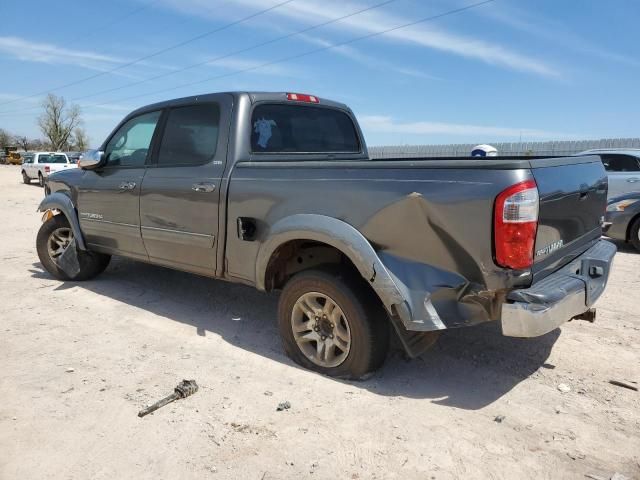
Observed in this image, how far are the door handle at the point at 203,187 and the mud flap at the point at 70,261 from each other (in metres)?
2.41

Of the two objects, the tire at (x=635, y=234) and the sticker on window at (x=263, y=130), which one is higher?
the sticker on window at (x=263, y=130)

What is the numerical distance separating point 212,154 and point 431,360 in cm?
236

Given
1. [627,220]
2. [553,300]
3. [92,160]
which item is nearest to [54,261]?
[92,160]

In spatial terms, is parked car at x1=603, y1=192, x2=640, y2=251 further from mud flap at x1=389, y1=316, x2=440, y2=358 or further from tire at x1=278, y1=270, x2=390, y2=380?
tire at x1=278, y1=270, x2=390, y2=380

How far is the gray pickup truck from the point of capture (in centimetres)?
284

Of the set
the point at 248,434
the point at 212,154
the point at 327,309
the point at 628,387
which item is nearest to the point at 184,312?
the point at 212,154

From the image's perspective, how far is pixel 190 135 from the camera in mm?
4586

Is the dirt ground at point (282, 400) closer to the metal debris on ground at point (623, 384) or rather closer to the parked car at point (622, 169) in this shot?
the metal debris on ground at point (623, 384)

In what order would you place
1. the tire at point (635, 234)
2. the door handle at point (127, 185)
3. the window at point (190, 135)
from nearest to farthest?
the window at point (190, 135) < the door handle at point (127, 185) < the tire at point (635, 234)

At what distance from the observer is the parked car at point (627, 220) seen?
8492 mm

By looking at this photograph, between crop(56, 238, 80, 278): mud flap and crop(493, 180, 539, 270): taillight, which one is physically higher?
crop(493, 180, 539, 270): taillight

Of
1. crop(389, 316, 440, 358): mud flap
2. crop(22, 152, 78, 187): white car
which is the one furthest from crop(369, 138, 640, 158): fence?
crop(22, 152, 78, 187): white car

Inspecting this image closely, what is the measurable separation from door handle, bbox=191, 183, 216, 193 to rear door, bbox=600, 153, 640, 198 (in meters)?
7.85

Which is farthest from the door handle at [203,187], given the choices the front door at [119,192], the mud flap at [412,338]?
the mud flap at [412,338]
